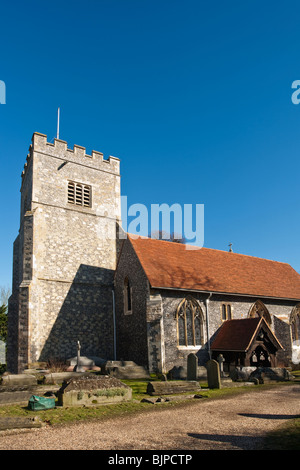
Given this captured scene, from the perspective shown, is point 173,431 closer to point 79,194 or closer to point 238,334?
point 238,334

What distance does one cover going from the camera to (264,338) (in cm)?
1795

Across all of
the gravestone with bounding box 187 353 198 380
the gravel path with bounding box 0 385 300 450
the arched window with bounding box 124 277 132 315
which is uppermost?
the arched window with bounding box 124 277 132 315

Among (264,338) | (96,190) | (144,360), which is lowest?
(144,360)

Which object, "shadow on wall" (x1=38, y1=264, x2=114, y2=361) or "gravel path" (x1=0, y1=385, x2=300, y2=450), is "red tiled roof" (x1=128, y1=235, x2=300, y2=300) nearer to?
"shadow on wall" (x1=38, y1=264, x2=114, y2=361)

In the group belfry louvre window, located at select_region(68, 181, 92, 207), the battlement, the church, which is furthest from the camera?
belfry louvre window, located at select_region(68, 181, 92, 207)

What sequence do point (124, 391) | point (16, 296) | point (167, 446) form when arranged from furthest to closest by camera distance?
point (16, 296), point (124, 391), point (167, 446)

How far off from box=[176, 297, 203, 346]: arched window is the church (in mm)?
55

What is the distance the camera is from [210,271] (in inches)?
893

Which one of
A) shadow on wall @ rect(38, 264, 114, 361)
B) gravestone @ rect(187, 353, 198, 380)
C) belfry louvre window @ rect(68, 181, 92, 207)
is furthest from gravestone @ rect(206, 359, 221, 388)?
belfry louvre window @ rect(68, 181, 92, 207)

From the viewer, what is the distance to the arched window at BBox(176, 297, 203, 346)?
18.9 metres

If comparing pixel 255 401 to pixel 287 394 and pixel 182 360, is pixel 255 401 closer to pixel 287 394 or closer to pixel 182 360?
pixel 287 394

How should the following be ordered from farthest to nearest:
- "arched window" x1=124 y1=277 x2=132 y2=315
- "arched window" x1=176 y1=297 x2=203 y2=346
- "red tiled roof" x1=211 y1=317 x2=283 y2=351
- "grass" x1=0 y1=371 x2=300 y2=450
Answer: "arched window" x1=124 y1=277 x2=132 y2=315
"arched window" x1=176 y1=297 x2=203 y2=346
"red tiled roof" x1=211 y1=317 x2=283 y2=351
"grass" x1=0 y1=371 x2=300 y2=450

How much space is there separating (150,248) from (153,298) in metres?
4.87

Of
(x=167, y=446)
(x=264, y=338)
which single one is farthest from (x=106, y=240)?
(x=167, y=446)
